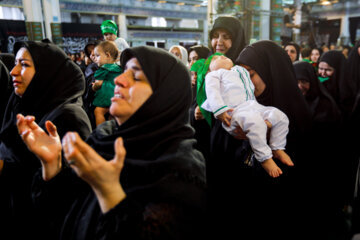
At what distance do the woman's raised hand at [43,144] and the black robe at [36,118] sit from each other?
360 mm

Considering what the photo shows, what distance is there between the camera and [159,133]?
1078mm

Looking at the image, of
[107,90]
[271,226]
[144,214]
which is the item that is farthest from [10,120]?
[271,226]

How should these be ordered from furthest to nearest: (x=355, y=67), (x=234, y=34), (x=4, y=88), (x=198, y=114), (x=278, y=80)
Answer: (x=355, y=67)
(x=234, y=34)
(x=198, y=114)
(x=4, y=88)
(x=278, y=80)

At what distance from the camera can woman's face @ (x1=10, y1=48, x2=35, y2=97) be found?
1.66 m

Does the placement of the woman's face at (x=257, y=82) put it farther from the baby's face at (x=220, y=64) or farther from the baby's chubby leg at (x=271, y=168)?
the baby's chubby leg at (x=271, y=168)

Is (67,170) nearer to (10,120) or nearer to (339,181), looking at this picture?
(10,120)

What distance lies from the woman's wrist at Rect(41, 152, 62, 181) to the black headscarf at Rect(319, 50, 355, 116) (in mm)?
3491

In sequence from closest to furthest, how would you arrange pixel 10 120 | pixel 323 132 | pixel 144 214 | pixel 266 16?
pixel 144 214 < pixel 10 120 < pixel 323 132 < pixel 266 16

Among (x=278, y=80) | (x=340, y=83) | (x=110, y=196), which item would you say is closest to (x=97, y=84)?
(x=278, y=80)

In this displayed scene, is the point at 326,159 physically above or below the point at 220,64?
below

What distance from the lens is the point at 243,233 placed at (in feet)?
5.91

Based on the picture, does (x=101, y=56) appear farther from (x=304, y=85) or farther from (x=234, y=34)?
(x=304, y=85)

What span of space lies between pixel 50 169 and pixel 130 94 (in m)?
0.47

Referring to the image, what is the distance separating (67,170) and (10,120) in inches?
30.3
